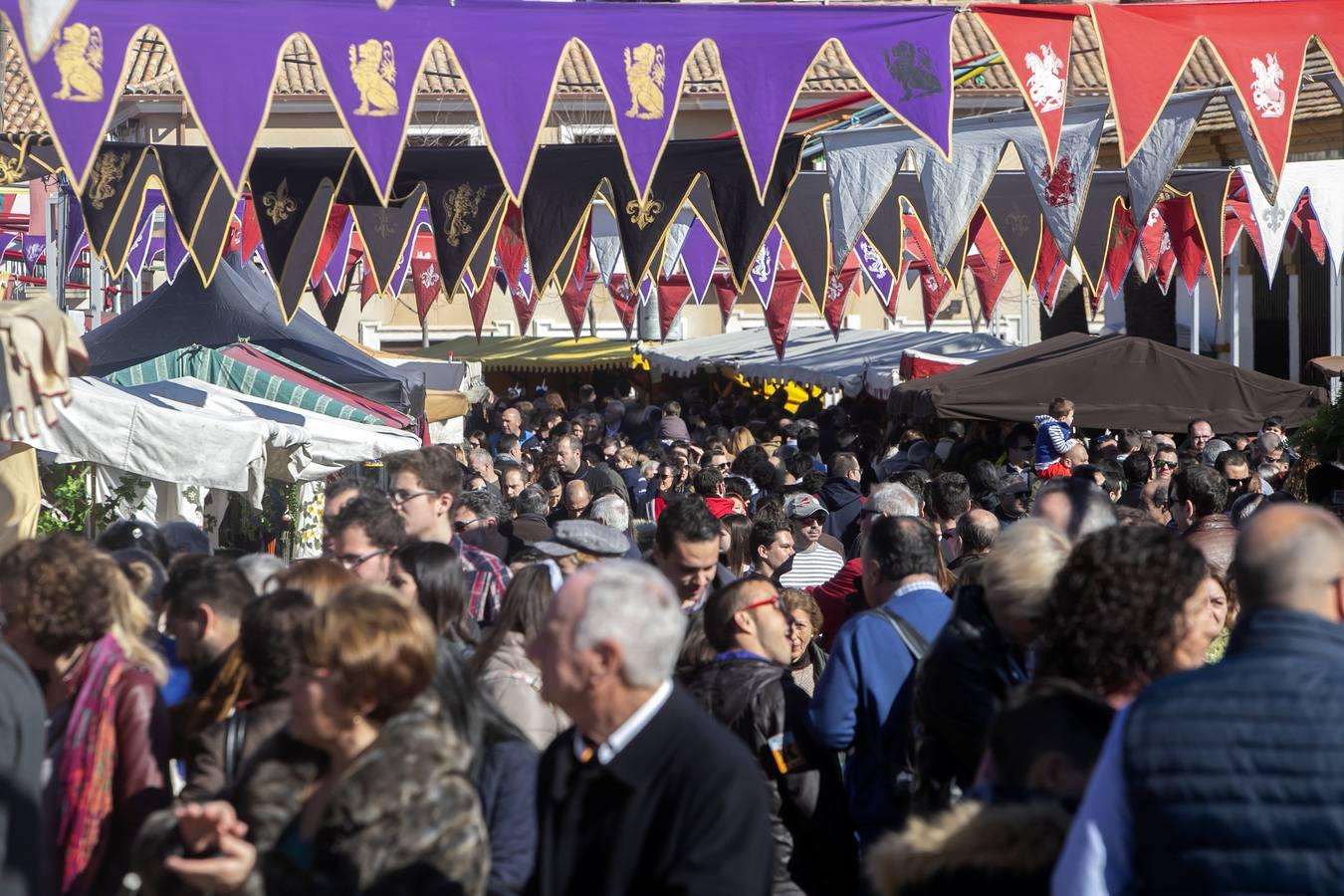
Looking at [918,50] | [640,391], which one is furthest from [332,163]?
[640,391]

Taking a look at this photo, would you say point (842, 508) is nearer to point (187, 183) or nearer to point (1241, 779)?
point (187, 183)

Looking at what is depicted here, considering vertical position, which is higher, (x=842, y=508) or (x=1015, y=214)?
(x=1015, y=214)

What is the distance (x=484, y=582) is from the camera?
5590 mm

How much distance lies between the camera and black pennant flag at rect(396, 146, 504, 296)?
36.2 feet

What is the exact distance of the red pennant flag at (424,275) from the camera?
20938mm

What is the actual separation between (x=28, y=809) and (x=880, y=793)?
205 centimetres

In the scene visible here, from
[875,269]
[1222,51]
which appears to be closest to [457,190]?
[1222,51]

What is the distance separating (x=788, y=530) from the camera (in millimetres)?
7324

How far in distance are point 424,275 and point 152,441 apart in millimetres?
13206

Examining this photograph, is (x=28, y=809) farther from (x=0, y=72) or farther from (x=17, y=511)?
(x=0, y=72)

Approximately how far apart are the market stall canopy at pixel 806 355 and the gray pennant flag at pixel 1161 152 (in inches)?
381

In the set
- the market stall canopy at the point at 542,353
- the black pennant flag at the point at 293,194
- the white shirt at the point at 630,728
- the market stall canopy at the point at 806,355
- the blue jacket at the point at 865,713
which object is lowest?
the market stall canopy at the point at 542,353

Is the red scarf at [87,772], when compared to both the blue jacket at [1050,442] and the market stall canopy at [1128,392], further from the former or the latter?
the market stall canopy at [1128,392]

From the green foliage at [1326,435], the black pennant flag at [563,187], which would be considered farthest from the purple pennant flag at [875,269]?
the green foliage at [1326,435]
